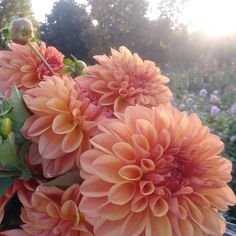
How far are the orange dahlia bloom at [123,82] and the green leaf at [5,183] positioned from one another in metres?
0.15

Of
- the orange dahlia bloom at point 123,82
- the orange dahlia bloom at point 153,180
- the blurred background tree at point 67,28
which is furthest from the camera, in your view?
the blurred background tree at point 67,28

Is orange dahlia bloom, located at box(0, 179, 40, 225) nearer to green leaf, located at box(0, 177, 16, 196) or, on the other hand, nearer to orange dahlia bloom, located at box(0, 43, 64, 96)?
green leaf, located at box(0, 177, 16, 196)

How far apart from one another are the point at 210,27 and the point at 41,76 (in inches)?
529

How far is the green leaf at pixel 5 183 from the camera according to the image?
49 cm

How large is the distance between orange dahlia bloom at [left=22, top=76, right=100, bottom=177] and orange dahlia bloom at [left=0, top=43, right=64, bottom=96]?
15 cm

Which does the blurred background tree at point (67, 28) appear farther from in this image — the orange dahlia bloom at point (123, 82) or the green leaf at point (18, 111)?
the green leaf at point (18, 111)

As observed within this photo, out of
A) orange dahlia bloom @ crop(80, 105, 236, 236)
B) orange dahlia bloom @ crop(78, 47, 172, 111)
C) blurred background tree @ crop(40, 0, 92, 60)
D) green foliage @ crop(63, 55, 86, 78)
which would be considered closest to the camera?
orange dahlia bloom @ crop(80, 105, 236, 236)

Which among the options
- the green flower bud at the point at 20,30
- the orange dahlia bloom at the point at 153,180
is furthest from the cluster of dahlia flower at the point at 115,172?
the green flower bud at the point at 20,30

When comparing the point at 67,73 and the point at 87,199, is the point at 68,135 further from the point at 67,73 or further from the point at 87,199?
the point at 67,73

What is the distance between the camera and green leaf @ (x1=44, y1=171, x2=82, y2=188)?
0.48m

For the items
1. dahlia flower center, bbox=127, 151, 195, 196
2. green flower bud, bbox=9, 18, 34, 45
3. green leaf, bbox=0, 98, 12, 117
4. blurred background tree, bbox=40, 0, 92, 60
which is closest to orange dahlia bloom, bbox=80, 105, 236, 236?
dahlia flower center, bbox=127, 151, 195, 196

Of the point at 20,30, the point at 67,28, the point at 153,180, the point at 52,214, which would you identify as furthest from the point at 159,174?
the point at 67,28

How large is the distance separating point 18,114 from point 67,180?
0.28 feet

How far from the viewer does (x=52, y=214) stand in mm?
478
